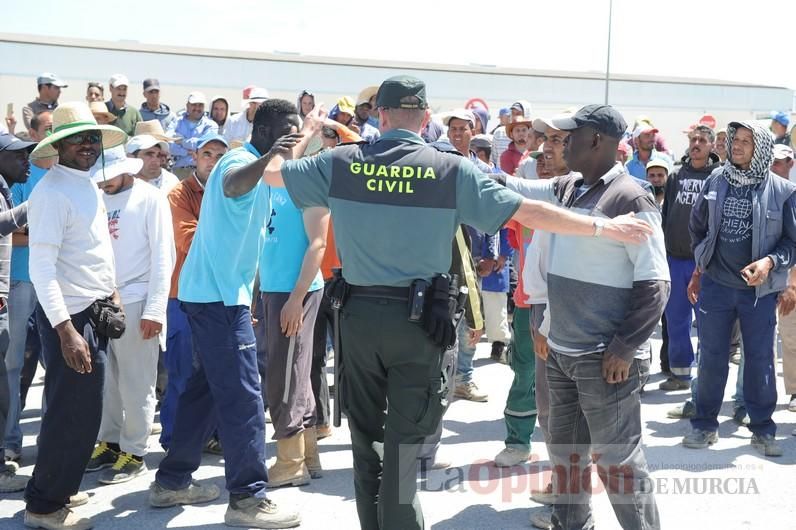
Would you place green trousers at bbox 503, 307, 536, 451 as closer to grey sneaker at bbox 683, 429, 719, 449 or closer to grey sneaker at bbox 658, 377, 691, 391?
grey sneaker at bbox 683, 429, 719, 449

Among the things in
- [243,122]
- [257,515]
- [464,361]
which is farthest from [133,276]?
[243,122]

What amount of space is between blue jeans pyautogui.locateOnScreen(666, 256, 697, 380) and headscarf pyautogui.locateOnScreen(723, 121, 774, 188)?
5.99 feet

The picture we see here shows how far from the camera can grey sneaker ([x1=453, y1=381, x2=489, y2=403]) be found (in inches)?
301

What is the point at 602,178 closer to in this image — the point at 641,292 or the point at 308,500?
the point at 641,292

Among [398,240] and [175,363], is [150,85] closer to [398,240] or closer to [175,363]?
[175,363]

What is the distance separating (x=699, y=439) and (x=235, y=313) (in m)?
3.52

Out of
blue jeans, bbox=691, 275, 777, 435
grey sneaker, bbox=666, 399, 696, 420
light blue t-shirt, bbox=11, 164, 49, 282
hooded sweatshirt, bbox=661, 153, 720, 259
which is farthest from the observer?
hooded sweatshirt, bbox=661, 153, 720, 259

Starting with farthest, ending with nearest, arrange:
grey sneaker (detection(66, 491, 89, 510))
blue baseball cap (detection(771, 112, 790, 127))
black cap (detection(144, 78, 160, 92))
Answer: blue baseball cap (detection(771, 112, 790, 127)) → black cap (detection(144, 78, 160, 92)) → grey sneaker (detection(66, 491, 89, 510))

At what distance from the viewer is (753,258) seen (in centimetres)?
619

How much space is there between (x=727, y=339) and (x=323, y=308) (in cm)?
288

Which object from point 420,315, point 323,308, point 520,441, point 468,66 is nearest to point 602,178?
point 420,315

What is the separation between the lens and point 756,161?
6.18 meters

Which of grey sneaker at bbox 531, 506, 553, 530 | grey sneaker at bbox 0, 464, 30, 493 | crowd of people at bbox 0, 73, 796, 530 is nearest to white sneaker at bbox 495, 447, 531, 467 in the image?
crowd of people at bbox 0, 73, 796, 530

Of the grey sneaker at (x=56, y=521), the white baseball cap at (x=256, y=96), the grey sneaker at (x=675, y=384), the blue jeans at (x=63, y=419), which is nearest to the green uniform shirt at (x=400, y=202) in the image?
the blue jeans at (x=63, y=419)
